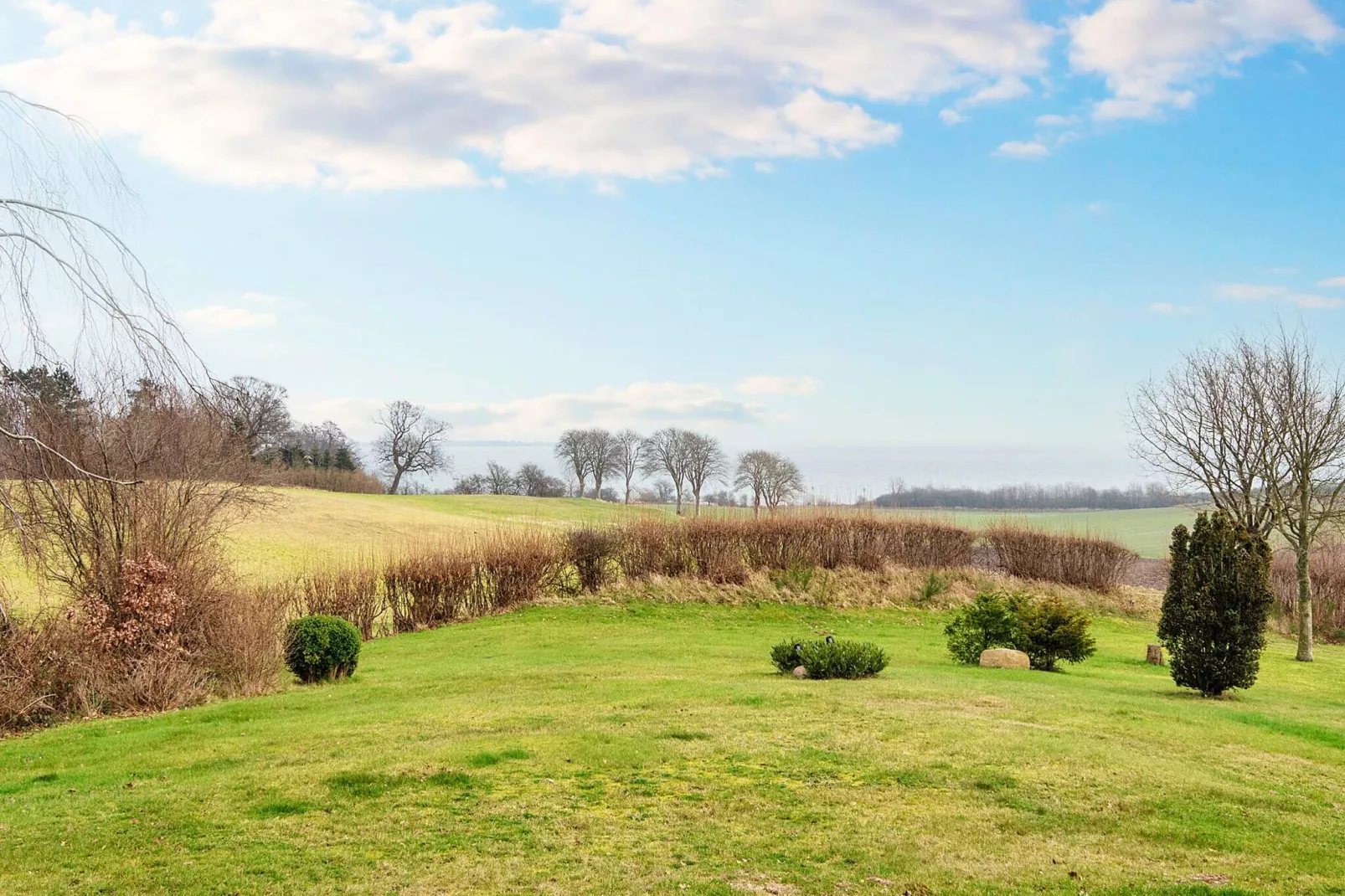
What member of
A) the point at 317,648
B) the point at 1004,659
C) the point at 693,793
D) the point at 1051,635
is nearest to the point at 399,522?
the point at 317,648

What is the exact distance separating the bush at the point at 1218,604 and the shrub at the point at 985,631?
377 cm

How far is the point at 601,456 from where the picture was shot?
9312 centimetres

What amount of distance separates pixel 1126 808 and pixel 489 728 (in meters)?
Result: 6.29

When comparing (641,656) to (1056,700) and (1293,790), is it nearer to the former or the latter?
(1056,700)

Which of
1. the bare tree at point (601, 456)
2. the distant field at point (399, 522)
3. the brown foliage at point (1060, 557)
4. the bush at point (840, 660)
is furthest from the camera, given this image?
the bare tree at point (601, 456)

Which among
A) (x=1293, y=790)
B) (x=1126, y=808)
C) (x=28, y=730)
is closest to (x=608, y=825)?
(x=1126, y=808)

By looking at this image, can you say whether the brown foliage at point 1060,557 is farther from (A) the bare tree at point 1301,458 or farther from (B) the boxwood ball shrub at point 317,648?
Answer: (B) the boxwood ball shrub at point 317,648

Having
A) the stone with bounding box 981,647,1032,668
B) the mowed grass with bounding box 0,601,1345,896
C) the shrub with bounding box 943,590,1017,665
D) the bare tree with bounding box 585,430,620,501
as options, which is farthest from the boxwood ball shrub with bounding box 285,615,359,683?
the bare tree with bounding box 585,430,620,501

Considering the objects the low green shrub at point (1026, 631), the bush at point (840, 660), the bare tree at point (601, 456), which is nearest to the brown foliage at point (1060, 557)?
the low green shrub at point (1026, 631)

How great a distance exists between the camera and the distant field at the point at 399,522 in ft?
108

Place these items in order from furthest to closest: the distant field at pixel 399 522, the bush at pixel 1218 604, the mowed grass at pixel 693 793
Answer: the distant field at pixel 399 522 → the bush at pixel 1218 604 → the mowed grass at pixel 693 793

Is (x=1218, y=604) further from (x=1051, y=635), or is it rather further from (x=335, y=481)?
(x=335, y=481)

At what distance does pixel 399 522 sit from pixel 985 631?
1567 inches

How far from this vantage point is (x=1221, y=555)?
12.6m
